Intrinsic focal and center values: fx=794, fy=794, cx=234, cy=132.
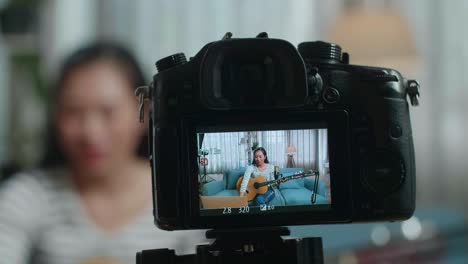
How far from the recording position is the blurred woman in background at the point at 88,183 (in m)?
1.85

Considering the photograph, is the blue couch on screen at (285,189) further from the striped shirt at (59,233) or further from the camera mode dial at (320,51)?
the striped shirt at (59,233)

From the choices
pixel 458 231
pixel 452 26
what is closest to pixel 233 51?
pixel 458 231

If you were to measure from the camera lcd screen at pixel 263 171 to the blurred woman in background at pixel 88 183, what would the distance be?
975 millimetres

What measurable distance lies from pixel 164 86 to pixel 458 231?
5.59 feet

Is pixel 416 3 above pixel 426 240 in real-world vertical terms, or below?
above

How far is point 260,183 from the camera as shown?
82cm

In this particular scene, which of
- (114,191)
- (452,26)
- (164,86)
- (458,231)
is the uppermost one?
(452,26)

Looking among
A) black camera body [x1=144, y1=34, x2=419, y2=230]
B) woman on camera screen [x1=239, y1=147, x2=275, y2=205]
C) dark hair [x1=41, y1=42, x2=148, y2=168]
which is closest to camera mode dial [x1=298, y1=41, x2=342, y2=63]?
black camera body [x1=144, y1=34, x2=419, y2=230]

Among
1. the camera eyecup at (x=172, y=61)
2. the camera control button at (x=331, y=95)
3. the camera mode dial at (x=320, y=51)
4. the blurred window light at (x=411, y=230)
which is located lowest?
the blurred window light at (x=411, y=230)

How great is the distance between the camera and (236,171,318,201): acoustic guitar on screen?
31.9 inches

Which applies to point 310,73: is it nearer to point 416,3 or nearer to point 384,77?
point 384,77

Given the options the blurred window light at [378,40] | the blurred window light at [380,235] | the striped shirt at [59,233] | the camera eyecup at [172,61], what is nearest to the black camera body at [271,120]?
the camera eyecup at [172,61]

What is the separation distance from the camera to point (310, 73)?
2.76 ft

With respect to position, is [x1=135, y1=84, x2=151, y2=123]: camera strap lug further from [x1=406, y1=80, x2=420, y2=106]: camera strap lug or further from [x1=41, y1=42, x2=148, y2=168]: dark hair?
[x1=41, y1=42, x2=148, y2=168]: dark hair
